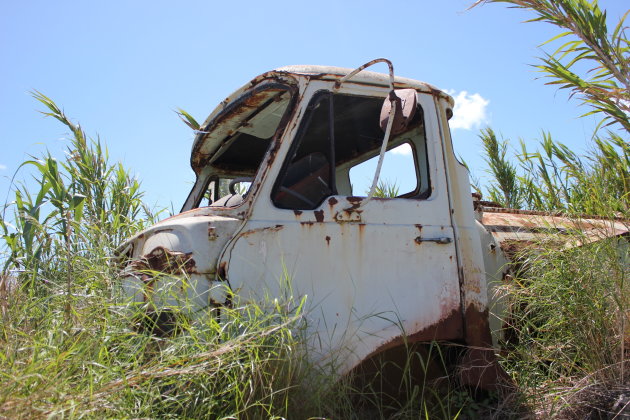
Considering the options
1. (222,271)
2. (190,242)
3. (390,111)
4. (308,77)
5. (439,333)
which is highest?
(308,77)

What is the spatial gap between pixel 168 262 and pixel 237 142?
1.48 m

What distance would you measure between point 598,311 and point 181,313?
191 centimetres

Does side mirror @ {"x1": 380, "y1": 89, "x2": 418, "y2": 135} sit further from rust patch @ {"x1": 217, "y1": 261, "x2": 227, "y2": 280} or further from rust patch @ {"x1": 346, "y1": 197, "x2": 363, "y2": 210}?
rust patch @ {"x1": 217, "y1": 261, "x2": 227, "y2": 280}

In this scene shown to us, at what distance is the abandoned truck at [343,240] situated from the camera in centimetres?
234

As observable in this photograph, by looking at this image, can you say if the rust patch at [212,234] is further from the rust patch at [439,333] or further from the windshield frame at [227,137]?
the rust patch at [439,333]

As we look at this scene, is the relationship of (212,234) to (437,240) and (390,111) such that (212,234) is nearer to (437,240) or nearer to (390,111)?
(390,111)

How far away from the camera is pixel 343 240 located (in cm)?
253

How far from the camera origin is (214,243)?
2.34 m

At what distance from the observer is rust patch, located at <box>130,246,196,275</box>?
2.26m

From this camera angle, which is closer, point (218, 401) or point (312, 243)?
point (218, 401)

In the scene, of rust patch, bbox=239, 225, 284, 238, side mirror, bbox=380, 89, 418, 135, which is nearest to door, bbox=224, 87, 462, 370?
rust patch, bbox=239, 225, 284, 238

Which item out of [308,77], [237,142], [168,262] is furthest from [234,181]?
[168,262]

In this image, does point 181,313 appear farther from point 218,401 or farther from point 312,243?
point 312,243

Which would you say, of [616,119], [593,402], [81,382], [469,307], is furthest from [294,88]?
[616,119]
